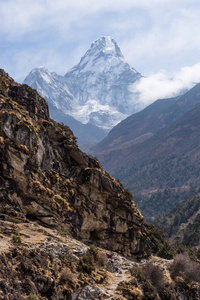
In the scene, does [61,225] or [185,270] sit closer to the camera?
[61,225]

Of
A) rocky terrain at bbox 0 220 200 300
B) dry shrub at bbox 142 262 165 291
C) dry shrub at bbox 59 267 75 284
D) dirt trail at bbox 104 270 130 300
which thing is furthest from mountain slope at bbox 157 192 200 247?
dry shrub at bbox 59 267 75 284

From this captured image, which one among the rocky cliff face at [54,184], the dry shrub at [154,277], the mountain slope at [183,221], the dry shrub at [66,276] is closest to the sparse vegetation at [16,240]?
the dry shrub at [66,276]

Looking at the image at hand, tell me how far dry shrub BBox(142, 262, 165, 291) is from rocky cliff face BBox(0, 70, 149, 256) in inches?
345

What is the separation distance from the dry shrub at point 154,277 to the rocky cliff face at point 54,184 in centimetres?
875

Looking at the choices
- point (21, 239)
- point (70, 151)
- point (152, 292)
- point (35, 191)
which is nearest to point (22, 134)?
point (35, 191)

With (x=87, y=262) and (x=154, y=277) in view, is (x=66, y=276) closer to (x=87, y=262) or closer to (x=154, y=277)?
(x=87, y=262)

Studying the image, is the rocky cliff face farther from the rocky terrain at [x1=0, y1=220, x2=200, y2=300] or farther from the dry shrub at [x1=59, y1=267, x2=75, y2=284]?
the dry shrub at [x1=59, y1=267, x2=75, y2=284]

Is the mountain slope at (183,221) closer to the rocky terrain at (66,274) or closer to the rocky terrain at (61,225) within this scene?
the rocky terrain at (61,225)

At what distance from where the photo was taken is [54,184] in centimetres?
3512

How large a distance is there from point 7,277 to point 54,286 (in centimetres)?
410

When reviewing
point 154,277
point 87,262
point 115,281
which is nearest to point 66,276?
point 87,262

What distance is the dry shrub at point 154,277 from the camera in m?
31.3

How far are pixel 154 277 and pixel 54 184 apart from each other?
47.6ft

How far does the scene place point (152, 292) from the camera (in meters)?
28.4
